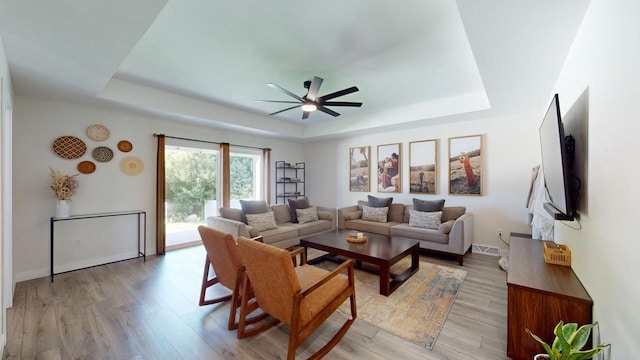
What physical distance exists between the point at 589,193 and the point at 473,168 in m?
3.04

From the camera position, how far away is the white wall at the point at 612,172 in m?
1.04

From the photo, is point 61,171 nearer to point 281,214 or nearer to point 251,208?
point 251,208

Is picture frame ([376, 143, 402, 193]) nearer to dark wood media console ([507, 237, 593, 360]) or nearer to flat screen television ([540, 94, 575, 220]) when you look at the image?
flat screen television ([540, 94, 575, 220])

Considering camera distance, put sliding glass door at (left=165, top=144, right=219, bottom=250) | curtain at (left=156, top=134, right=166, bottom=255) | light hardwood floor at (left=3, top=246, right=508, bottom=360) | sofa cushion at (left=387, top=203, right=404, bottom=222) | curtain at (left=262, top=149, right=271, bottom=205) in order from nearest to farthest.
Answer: light hardwood floor at (left=3, top=246, right=508, bottom=360), curtain at (left=156, top=134, right=166, bottom=255), sliding glass door at (left=165, top=144, right=219, bottom=250), sofa cushion at (left=387, top=203, right=404, bottom=222), curtain at (left=262, top=149, right=271, bottom=205)

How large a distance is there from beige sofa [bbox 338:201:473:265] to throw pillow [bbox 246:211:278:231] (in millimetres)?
1485

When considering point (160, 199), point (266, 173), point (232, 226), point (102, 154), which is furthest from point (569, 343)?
point (266, 173)

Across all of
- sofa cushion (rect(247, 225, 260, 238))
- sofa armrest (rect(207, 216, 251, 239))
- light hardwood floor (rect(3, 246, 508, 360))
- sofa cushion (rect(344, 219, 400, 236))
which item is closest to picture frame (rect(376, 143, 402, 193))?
sofa cushion (rect(344, 219, 400, 236))

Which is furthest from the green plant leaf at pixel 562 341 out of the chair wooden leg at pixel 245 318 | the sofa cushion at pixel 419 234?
the sofa cushion at pixel 419 234

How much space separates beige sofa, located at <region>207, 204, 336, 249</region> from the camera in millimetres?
3781

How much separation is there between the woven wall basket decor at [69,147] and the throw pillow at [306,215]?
11.5 feet

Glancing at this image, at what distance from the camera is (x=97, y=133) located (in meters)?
3.74

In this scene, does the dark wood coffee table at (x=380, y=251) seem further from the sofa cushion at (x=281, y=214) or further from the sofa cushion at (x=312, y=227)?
the sofa cushion at (x=281, y=214)

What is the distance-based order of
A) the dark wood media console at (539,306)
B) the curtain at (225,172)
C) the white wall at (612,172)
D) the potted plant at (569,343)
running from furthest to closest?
the curtain at (225,172) → the dark wood media console at (539,306) → the potted plant at (569,343) → the white wall at (612,172)

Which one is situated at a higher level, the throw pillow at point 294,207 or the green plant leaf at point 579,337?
the throw pillow at point 294,207
